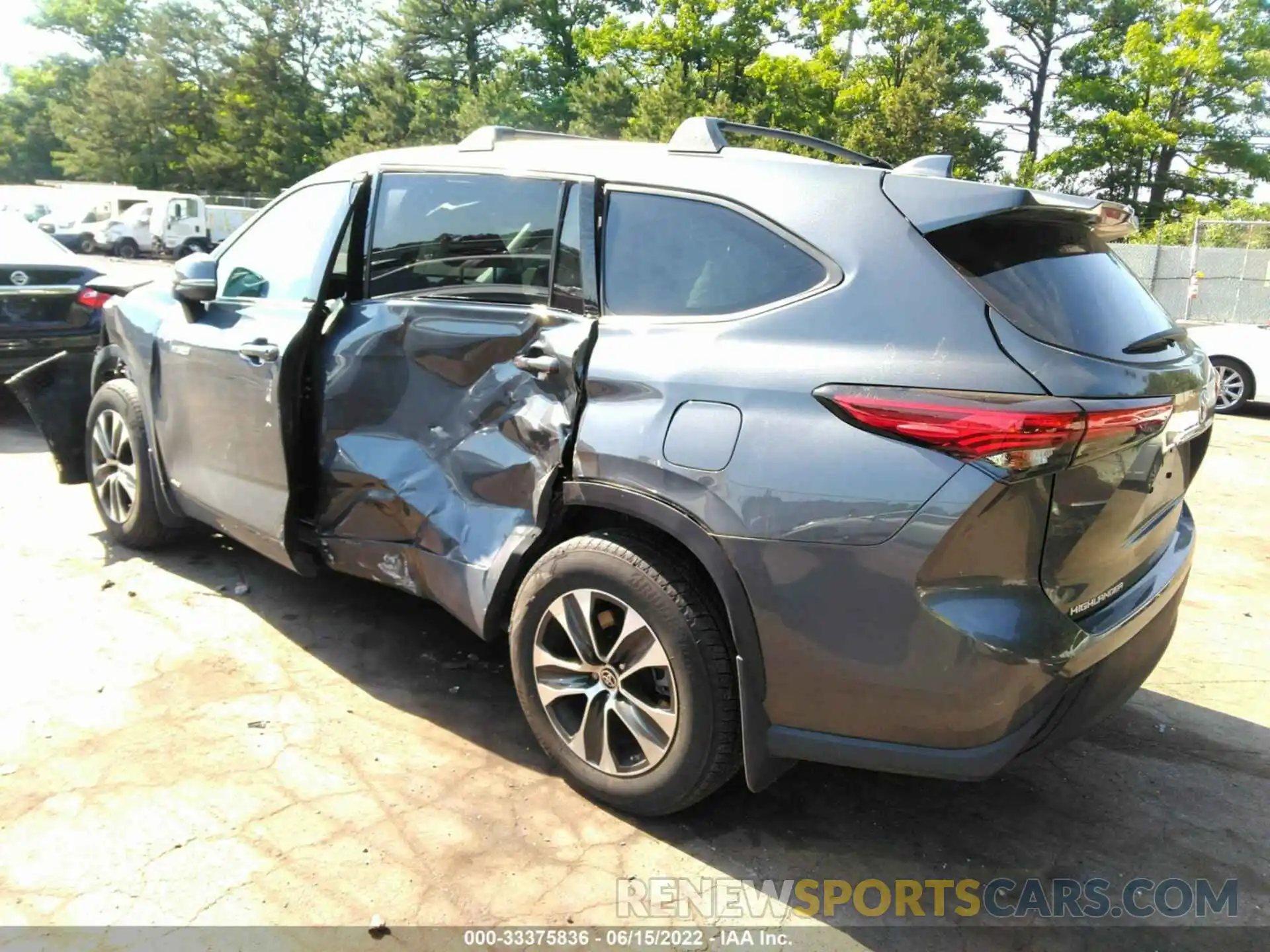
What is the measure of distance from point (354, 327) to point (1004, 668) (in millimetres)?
2455

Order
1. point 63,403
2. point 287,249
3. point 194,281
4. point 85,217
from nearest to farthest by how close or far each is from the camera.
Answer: point 287,249
point 194,281
point 63,403
point 85,217

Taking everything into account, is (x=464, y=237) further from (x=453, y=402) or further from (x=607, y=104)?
(x=607, y=104)

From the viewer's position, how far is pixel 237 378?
3.72 m

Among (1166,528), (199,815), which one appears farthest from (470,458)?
(1166,528)

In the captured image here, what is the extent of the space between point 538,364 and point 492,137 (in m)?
1.04

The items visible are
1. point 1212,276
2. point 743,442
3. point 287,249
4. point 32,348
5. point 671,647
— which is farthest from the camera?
point 1212,276

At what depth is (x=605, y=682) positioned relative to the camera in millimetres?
2797

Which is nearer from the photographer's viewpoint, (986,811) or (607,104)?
(986,811)

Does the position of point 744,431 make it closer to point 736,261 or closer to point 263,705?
point 736,261

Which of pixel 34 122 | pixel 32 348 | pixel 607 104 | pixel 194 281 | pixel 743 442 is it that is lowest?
pixel 32 348

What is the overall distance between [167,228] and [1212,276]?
100 feet

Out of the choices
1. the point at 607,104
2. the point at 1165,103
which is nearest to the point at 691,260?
the point at 607,104

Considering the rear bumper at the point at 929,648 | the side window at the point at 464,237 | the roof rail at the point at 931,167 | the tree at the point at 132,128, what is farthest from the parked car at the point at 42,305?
the tree at the point at 132,128

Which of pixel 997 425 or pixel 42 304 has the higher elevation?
pixel 997 425
